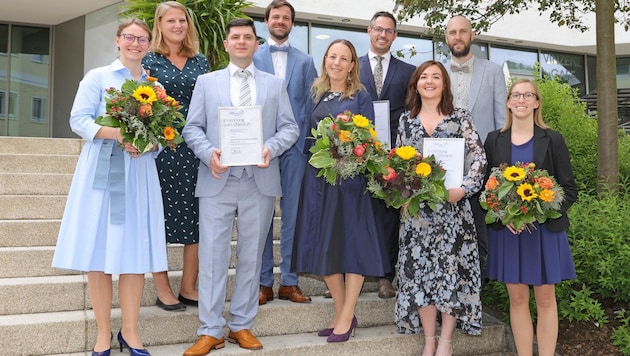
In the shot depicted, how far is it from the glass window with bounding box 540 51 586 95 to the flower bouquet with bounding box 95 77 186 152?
49.4 ft

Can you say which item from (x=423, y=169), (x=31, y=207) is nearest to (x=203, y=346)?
(x=423, y=169)

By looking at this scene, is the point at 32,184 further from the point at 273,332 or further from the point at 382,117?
the point at 382,117

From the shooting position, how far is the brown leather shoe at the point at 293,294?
14.4 ft

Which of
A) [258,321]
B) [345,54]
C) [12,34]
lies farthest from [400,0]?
[12,34]

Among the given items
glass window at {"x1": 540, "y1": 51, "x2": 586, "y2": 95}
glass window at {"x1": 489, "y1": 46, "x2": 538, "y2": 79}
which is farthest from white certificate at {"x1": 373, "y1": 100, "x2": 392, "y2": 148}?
glass window at {"x1": 540, "y1": 51, "x2": 586, "y2": 95}

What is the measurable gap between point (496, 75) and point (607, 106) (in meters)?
1.56

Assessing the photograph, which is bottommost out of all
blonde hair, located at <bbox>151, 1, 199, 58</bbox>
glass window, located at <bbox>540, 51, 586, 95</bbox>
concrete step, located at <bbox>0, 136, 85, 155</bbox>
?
concrete step, located at <bbox>0, 136, 85, 155</bbox>

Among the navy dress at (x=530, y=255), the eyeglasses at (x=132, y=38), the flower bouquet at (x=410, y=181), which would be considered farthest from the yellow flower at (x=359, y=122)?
the eyeglasses at (x=132, y=38)

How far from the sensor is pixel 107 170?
333 cm

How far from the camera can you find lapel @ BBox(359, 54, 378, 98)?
450cm

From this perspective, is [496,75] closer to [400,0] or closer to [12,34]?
[400,0]

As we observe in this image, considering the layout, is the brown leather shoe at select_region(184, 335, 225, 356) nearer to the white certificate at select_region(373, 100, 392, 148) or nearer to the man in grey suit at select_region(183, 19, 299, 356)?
the man in grey suit at select_region(183, 19, 299, 356)

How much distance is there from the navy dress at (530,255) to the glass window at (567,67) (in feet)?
45.6

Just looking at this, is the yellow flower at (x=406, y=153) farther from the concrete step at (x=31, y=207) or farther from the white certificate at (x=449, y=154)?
the concrete step at (x=31, y=207)
